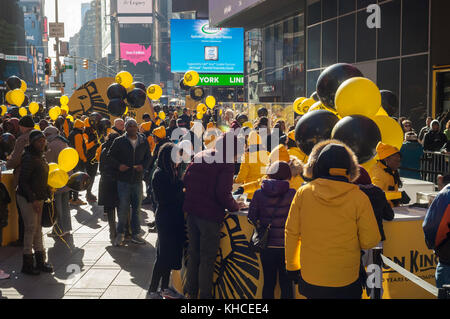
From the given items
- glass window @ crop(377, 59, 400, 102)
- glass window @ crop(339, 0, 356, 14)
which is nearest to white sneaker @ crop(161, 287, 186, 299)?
glass window @ crop(377, 59, 400, 102)

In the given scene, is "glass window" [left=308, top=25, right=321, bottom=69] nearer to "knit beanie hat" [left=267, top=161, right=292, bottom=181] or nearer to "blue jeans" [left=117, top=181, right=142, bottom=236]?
"blue jeans" [left=117, top=181, right=142, bottom=236]

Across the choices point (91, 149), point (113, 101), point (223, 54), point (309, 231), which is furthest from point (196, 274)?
point (223, 54)

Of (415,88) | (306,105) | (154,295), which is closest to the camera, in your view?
(154,295)

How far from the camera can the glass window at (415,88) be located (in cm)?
1683

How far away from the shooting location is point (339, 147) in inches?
151

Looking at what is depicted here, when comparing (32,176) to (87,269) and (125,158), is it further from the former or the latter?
(125,158)

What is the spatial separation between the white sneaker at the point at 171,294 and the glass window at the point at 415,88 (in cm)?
1339

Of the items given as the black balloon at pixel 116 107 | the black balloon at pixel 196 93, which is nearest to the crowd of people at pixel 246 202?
the black balloon at pixel 116 107

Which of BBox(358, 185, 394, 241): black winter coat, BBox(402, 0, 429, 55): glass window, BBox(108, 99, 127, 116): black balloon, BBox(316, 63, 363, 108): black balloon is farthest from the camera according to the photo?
BBox(402, 0, 429, 55): glass window

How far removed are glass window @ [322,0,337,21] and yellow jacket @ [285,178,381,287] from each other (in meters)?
20.3

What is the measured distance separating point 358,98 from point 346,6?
17.3 meters

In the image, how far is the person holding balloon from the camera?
22.3 feet

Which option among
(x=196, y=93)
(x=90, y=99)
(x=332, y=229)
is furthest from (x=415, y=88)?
(x=332, y=229)

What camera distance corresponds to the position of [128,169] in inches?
325
